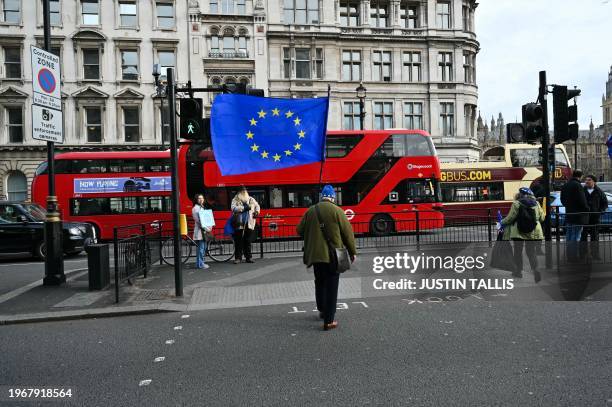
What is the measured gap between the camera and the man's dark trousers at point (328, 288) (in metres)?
6.46

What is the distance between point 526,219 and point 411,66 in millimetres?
32136

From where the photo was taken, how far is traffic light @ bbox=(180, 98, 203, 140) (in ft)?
28.0

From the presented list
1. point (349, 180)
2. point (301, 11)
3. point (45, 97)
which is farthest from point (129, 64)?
point (45, 97)

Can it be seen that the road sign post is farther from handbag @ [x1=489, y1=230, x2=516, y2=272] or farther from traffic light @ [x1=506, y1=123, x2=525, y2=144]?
traffic light @ [x1=506, y1=123, x2=525, y2=144]

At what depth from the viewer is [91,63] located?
35312mm

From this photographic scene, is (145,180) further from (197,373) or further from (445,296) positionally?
(197,373)

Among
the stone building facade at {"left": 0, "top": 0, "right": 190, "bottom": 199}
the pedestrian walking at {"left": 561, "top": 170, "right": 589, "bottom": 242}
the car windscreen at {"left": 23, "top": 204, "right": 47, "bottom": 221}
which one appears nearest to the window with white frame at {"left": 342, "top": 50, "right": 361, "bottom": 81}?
the stone building facade at {"left": 0, "top": 0, "right": 190, "bottom": 199}

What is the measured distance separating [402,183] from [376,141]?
202 centimetres

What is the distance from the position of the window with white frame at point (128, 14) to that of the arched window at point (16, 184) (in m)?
12.4

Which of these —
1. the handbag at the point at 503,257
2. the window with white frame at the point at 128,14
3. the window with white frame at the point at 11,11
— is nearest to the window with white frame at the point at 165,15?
the window with white frame at the point at 128,14

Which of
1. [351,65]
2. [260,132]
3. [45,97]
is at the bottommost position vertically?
[260,132]

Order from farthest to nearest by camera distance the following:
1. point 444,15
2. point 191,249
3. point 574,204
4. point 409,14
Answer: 1. point 444,15
2. point 409,14
3. point 191,249
4. point 574,204

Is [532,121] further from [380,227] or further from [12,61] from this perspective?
[12,61]

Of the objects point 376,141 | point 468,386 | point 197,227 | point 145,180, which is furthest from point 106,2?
point 468,386
